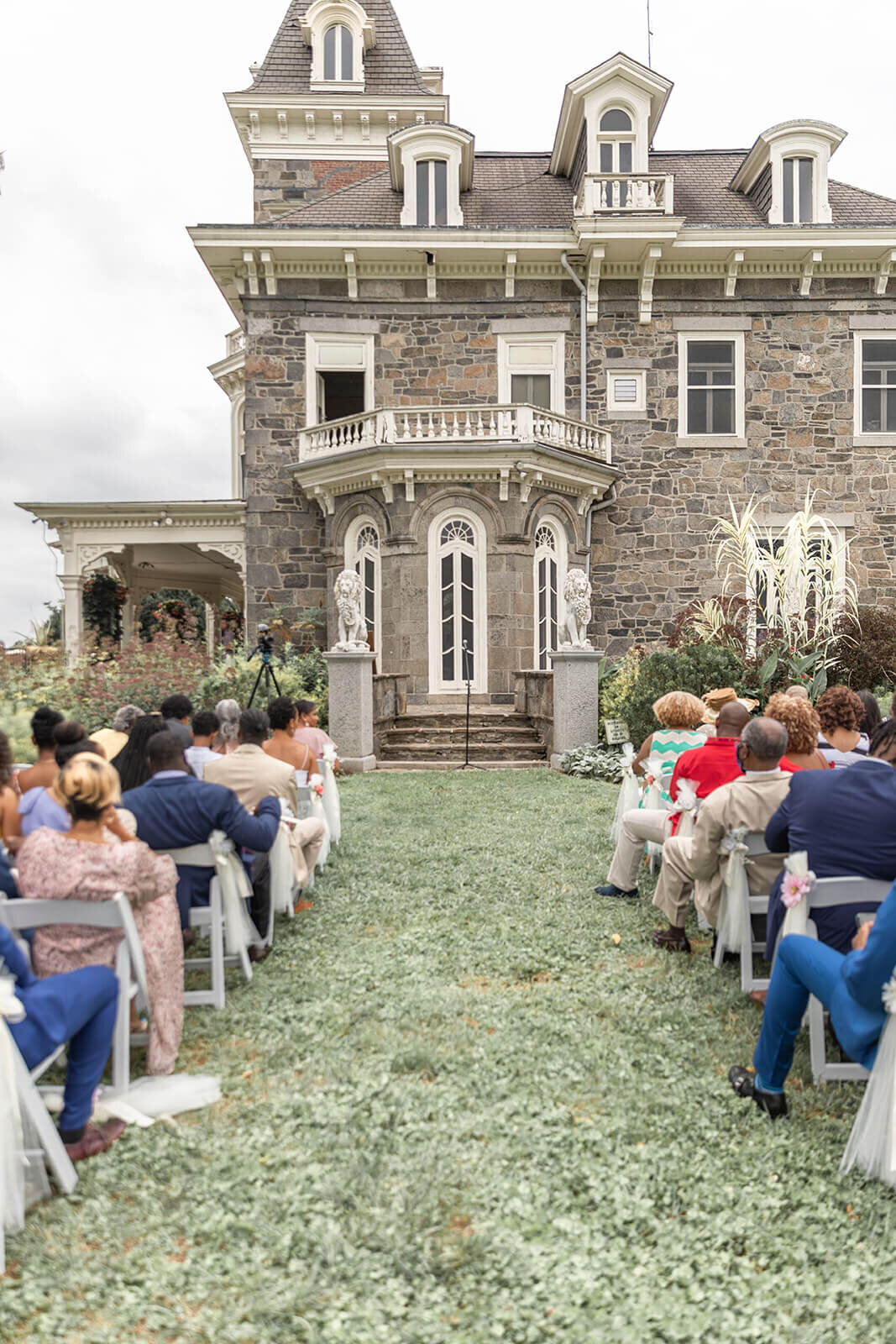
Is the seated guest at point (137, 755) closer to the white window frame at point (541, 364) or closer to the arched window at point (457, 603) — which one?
the arched window at point (457, 603)

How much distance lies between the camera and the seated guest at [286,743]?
20.8ft

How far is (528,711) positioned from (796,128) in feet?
40.6

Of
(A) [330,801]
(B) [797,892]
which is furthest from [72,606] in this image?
(B) [797,892]

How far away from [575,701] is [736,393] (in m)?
8.33

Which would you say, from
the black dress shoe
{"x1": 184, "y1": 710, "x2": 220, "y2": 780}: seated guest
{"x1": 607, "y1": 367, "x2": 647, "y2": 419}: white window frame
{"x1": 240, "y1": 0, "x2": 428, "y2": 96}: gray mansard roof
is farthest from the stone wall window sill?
the black dress shoe

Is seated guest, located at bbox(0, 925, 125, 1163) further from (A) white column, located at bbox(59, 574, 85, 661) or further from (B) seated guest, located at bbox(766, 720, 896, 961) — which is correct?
(A) white column, located at bbox(59, 574, 85, 661)

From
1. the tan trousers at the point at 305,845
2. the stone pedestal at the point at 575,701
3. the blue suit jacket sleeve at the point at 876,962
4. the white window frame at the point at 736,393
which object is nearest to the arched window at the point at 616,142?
the white window frame at the point at 736,393

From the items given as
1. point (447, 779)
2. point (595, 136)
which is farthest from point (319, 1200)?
point (595, 136)

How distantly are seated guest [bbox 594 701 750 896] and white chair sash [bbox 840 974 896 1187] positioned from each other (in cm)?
225

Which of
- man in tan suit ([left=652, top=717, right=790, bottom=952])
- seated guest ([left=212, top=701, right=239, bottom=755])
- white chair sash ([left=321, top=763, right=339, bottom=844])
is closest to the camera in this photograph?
man in tan suit ([left=652, top=717, right=790, bottom=952])

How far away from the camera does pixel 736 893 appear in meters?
4.44

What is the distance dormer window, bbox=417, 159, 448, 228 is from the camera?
17.5m

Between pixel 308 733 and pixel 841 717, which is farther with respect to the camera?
pixel 308 733

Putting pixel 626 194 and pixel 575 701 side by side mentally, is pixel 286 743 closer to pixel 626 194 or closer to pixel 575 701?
pixel 575 701
